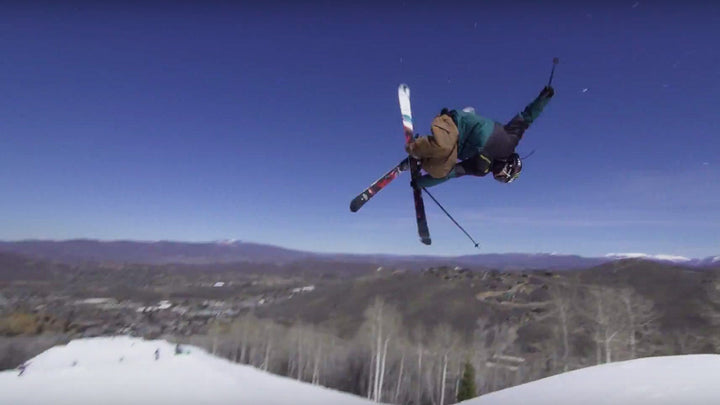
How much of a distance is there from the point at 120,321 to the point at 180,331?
2119 centimetres

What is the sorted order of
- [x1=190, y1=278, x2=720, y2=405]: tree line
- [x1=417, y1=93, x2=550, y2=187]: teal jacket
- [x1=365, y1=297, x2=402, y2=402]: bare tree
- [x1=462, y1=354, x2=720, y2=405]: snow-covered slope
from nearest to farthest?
[x1=417, y1=93, x2=550, y2=187]: teal jacket → [x1=462, y1=354, x2=720, y2=405]: snow-covered slope → [x1=190, y1=278, x2=720, y2=405]: tree line → [x1=365, y1=297, x2=402, y2=402]: bare tree

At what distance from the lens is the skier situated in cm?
420

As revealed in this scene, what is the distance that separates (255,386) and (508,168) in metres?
26.3

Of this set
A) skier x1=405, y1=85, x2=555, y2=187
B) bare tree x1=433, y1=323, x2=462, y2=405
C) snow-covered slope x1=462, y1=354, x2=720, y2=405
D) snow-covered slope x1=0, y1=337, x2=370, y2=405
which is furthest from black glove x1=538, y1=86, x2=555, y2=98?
bare tree x1=433, y1=323, x2=462, y2=405

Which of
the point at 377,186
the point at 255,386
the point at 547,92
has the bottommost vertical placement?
the point at 255,386

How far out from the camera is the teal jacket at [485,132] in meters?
4.45

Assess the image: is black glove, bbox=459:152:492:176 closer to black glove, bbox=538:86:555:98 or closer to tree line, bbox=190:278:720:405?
black glove, bbox=538:86:555:98

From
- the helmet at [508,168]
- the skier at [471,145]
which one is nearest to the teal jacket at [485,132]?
the skier at [471,145]

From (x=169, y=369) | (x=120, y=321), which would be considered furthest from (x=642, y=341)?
(x=120, y=321)

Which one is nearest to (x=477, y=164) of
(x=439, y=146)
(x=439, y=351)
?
(x=439, y=146)

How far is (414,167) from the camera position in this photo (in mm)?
5008

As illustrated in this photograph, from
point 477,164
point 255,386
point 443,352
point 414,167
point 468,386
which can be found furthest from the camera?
point 443,352

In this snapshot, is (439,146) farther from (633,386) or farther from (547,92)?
(633,386)

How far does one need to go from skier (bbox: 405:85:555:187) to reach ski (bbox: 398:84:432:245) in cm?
18
